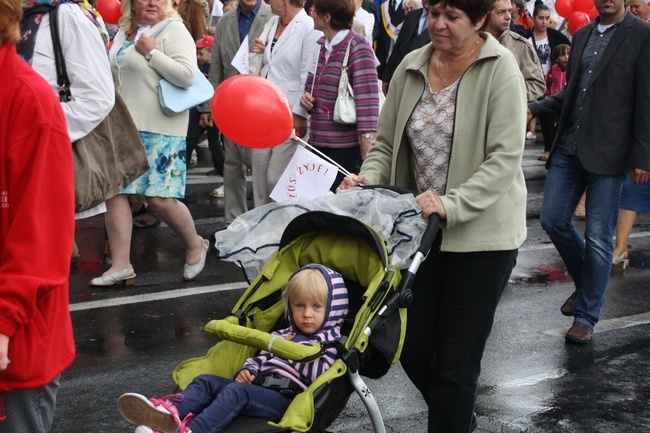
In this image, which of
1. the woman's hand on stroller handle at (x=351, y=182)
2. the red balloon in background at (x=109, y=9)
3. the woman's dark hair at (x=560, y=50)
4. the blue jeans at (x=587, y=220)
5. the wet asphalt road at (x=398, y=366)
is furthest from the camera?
the woman's dark hair at (x=560, y=50)

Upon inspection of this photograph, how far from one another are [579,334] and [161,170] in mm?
3181

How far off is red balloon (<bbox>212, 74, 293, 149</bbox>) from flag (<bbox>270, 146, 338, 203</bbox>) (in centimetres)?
89

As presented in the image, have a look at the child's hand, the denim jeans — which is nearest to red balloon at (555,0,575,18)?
the denim jeans

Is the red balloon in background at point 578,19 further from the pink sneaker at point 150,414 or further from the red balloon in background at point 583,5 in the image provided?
the pink sneaker at point 150,414

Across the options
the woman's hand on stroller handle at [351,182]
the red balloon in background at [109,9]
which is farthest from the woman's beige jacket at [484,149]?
the red balloon in background at [109,9]

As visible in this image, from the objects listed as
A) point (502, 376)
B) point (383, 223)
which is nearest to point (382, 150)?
point (383, 223)

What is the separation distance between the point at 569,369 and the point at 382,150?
2.15 meters

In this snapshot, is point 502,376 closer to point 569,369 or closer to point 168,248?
point 569,369

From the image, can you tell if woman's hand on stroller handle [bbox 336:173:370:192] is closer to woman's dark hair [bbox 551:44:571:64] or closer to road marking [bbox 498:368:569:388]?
road marking [bbox 498:368:569:388]

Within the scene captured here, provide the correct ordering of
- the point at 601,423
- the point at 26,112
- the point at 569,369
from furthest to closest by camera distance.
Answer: the point at 569,369
the point at 601,423
the point at 26,112

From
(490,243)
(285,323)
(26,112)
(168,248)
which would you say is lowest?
(168,248)

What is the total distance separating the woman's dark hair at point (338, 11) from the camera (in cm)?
675

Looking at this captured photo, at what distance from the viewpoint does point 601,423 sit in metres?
4.88

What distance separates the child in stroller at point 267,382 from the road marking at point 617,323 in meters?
2.93
